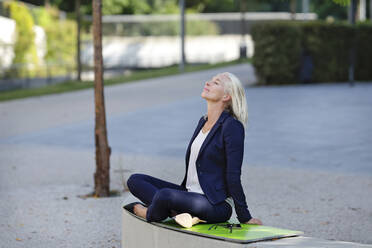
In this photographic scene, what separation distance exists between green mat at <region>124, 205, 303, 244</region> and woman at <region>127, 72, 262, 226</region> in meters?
0.08

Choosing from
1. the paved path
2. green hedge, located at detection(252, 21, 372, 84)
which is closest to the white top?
the paved path

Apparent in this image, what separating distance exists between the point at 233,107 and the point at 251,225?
0.78m

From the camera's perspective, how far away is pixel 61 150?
11555 mm

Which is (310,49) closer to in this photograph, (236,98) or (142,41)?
(236,98)

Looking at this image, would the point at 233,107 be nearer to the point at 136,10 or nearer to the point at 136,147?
the point at 136,147

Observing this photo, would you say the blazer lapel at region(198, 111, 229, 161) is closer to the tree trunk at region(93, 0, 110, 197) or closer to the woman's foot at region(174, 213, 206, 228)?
the woman's foot at region(174, 213, 206, 228)

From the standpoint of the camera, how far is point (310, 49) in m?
26.1

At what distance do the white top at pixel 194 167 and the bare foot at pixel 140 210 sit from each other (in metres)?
0.33

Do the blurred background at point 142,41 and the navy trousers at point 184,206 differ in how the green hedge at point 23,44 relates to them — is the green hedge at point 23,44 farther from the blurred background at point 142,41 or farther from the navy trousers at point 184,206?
the navy trousers at point 184,206

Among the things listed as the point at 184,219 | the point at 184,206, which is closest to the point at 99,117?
the point at 184,206

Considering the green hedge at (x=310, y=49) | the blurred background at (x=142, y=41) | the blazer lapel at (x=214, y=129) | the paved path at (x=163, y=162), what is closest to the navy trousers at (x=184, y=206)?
the blazer lapel at (x=214, y=129)

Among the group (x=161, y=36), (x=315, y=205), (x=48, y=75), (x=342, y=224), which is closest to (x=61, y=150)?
(x=315, y=205)

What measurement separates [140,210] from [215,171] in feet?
1.90

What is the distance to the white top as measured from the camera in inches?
192
